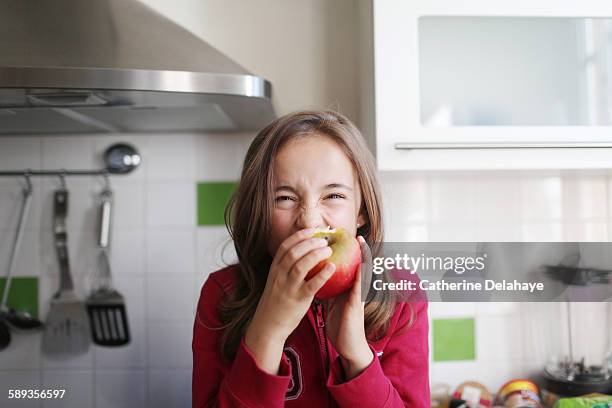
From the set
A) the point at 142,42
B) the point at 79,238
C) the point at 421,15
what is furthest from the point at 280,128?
the point at 79,238

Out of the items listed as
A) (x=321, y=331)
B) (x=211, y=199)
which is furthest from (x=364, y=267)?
(x=211, y=199)

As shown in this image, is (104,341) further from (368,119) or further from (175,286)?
(368,119)

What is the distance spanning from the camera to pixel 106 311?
1.20 m

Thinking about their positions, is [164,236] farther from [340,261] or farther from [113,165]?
[340,261]

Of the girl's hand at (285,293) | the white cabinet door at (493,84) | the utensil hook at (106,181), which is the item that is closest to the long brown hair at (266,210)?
the girl's hand at (285,293)

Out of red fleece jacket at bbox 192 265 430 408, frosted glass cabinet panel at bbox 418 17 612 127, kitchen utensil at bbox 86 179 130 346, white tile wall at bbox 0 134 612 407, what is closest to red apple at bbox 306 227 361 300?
red fleece jacket at bbox 192 265 430 408

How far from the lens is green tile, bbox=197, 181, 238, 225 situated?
1.22 metres

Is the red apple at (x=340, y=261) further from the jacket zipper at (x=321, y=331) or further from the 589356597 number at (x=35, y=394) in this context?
the 589356597 number at (x=35, y=394)

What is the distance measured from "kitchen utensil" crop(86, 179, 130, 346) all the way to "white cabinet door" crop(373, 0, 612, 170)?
650 millimetres

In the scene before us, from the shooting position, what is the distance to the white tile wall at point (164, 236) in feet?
3.99

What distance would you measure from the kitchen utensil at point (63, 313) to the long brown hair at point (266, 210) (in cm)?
61

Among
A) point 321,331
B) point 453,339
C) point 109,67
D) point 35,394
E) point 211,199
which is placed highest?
point 109,67

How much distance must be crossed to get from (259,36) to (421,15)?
1.38 ft

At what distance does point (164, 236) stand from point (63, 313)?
28 cm
